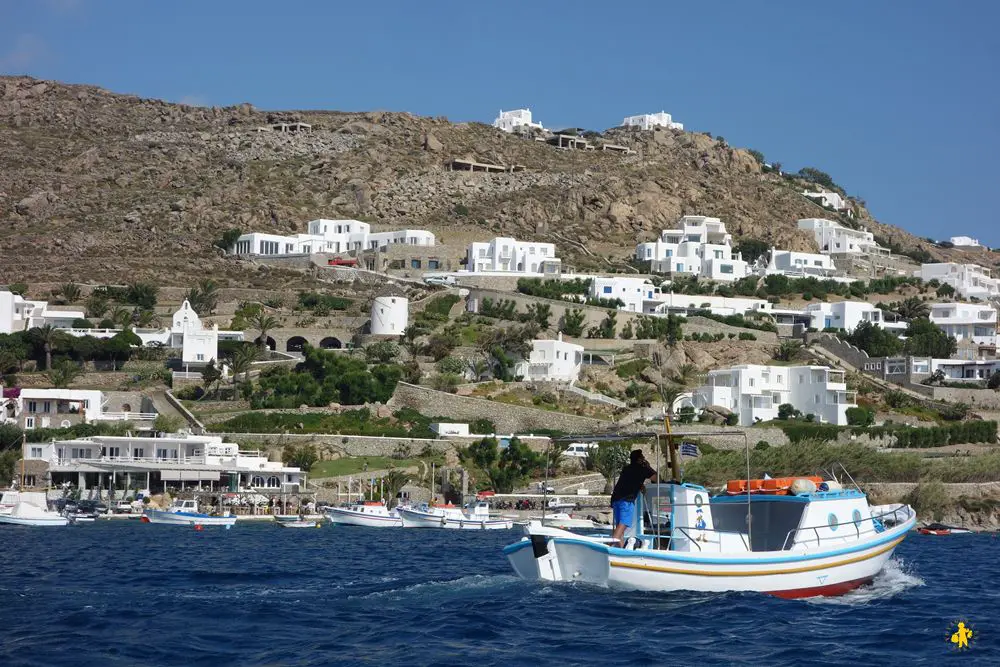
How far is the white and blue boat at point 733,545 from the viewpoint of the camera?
78.6 feet

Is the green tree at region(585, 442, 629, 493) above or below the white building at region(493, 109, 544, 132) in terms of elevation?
below

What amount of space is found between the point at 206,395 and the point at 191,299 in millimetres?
18493

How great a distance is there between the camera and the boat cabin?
2527 centimetres

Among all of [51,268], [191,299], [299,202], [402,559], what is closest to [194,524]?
→ [402,559]

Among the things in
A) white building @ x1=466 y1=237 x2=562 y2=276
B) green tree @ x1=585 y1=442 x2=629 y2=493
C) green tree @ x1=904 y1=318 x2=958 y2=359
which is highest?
white building @ x1=466 y1=237 x2=562 y2=276

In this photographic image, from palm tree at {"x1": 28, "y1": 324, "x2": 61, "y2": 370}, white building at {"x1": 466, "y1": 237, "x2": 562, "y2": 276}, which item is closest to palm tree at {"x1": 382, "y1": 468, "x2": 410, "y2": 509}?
palm tree at {"x1": 28, "y1": 324, "x2": 61, "y2": 370}

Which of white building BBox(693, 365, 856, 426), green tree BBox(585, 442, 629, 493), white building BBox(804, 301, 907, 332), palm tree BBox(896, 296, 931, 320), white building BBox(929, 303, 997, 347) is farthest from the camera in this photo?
palm tree BBox(896, 296, 931, 320)

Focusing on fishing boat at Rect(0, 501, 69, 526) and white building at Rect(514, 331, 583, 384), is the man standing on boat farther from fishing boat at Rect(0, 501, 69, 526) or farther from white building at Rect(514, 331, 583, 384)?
white building at Rect(514, 331, 583, 384)

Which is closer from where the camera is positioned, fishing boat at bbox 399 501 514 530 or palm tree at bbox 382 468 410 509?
fishing boat at bbox 399 501 514 530

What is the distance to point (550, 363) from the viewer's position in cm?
7275

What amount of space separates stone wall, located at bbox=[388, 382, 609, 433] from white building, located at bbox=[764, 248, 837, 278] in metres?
44.4

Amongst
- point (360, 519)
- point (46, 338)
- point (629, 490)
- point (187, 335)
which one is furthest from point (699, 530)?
point (46, 338)

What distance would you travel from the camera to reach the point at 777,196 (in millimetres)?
132875

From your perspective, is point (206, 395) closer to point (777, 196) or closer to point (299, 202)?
point (299, 202)
